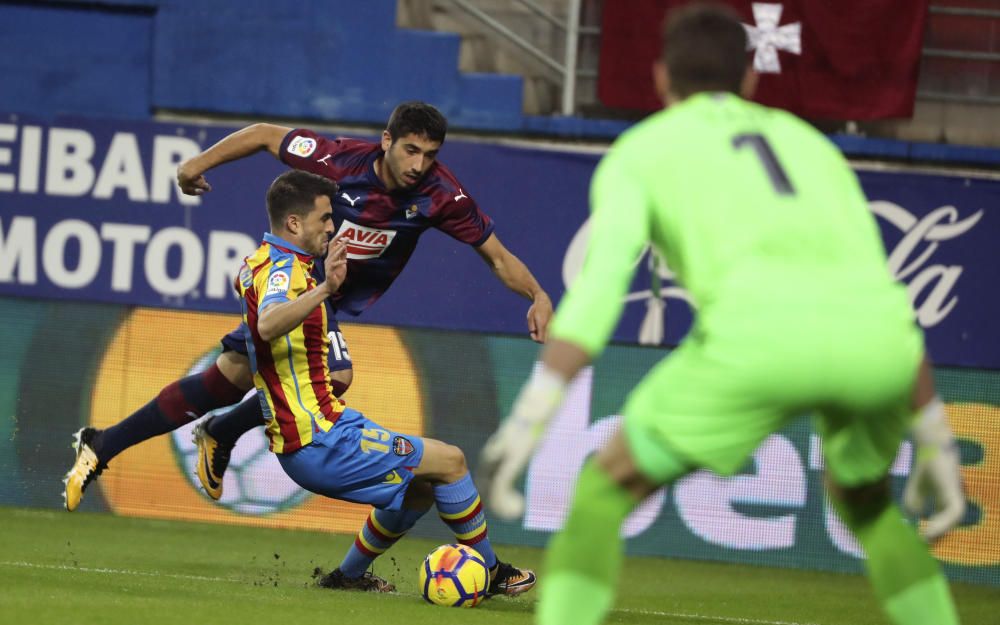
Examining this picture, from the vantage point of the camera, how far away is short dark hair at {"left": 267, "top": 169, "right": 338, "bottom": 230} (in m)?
5.88

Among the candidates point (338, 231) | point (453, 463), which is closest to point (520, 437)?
point (453, 463)

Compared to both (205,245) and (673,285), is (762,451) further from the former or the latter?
(205,245)

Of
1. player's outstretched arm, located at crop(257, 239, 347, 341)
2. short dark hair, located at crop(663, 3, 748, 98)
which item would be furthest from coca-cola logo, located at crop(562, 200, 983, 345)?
short dark hair, located at crop(663, 3, 748, 98)

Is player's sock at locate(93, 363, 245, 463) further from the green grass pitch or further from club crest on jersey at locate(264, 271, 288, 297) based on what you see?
club crest on jersey at locate(264, 271, 288, 297)

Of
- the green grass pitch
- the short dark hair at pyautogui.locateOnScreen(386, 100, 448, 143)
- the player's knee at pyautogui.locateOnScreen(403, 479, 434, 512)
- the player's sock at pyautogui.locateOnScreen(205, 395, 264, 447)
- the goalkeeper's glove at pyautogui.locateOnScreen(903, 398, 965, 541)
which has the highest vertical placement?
the short dark hair at pyautogui.locateOnScreen(386, 100, 448, 143)

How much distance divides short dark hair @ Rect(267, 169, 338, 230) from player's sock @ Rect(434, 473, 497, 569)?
4.14 ft

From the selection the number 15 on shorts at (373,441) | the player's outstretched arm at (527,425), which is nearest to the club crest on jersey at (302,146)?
the number 15 on shorts at (373,441)

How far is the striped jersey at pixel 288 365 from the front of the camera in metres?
5.75

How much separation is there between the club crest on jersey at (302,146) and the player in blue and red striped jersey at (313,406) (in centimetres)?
70

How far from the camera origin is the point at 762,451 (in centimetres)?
884

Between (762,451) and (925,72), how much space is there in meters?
3.33

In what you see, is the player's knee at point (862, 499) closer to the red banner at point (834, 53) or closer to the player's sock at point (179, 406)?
the player's sock at point (179, 406)

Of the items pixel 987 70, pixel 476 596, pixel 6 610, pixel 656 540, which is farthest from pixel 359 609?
pixel 987 70

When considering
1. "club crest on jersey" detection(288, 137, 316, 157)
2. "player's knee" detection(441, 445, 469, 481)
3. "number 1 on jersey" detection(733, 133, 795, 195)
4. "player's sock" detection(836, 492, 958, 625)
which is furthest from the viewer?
"club crest on jersey" detection(288, 137, 316, 157)
